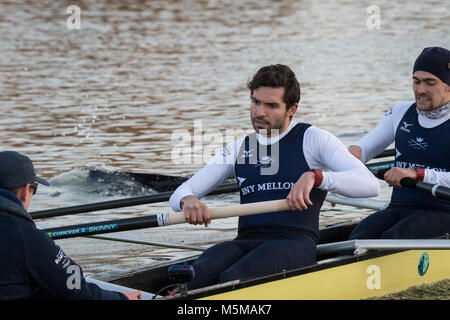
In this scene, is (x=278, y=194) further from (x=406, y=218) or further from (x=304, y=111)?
(x=304, y=111)

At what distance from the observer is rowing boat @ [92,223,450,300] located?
5.23 m

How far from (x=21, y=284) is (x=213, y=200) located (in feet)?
20.2

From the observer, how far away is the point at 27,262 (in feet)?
13.9

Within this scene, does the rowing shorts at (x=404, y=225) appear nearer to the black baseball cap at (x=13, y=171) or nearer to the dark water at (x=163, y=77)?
the dark water at (x=163, y=77)

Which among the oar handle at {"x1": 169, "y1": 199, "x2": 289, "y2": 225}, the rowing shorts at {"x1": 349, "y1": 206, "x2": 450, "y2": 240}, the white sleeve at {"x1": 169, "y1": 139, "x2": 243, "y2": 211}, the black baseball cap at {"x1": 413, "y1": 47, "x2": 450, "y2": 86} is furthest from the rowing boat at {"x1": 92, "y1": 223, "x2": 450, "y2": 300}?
the black baseball cap at {"x1": 413, "y1": 47, "x2": 450, "y2": 86}

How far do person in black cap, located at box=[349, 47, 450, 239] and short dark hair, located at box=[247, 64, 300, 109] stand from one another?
1172 mm

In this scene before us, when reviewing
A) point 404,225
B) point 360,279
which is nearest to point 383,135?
point 404,225

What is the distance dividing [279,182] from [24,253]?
1887mm

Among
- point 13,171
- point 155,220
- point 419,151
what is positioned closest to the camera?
point 13,171

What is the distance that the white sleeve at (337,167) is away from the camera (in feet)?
17.7

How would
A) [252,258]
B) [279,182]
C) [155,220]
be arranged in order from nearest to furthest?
[252,258], [279,182], [155,220]

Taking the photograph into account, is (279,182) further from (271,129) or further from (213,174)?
(213,174)
